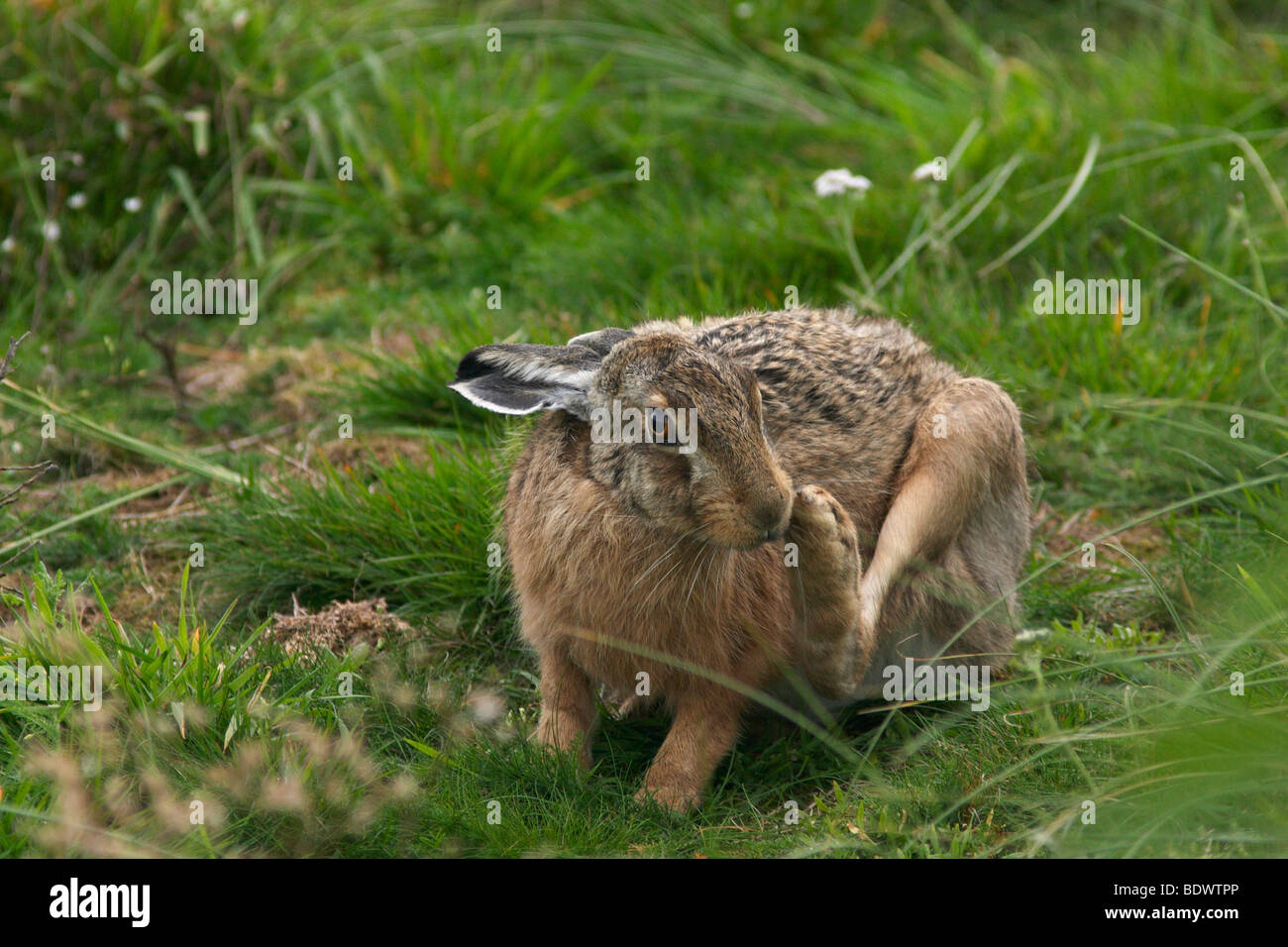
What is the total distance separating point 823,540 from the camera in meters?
4.10

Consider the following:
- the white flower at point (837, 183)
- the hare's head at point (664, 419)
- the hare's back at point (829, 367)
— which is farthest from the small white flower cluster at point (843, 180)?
the hare's head at point (664, 419)

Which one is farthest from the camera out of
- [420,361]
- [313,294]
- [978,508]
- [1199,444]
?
[313,294]

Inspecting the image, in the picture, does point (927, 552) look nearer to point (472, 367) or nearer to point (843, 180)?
point (472, 367)

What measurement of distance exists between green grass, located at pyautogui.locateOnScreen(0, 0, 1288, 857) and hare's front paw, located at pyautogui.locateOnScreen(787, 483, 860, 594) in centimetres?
Result: 51

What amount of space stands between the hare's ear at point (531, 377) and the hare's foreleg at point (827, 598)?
768 millimetres

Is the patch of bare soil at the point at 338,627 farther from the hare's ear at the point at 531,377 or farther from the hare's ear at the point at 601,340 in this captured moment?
the hare's ear at the point at 601,340

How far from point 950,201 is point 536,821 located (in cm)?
454

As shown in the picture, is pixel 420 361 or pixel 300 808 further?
pixel 420 361

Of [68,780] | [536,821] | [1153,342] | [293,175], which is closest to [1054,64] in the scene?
[1153,342]

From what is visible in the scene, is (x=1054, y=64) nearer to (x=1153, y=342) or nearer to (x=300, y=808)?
(x=1153, y=342)

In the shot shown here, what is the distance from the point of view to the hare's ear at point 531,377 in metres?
4.21

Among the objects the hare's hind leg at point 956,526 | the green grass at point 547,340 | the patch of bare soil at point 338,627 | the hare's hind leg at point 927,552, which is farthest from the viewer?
the patch of bare soil at point 338,627

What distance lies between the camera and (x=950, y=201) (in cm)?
721

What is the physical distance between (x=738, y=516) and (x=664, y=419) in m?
0.36
